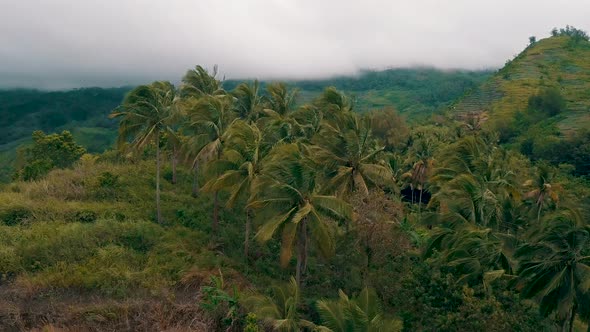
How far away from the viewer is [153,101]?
24703 mm

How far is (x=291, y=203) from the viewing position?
720 inches

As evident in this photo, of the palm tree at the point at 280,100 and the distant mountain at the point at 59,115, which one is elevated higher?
the palm tree at the point at 280,100

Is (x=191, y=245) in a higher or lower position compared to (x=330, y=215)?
lower

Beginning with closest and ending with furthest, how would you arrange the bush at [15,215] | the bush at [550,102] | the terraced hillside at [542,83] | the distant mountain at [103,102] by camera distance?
the bush at [15,215] < the bush at [550,102] < the terraced hillside at [542,83] < the distant mountain at [103,102]

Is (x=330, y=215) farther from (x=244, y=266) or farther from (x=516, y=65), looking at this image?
(x=516, y=65)

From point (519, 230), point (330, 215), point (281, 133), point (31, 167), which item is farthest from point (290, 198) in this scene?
point (31, 167)

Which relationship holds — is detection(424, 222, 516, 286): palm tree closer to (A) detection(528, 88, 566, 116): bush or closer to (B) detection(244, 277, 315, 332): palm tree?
(B) detection(244, 277, 315, 332): palm tree

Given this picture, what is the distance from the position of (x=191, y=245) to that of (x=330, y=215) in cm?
855

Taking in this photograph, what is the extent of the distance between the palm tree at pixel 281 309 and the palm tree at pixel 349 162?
6.14 metres

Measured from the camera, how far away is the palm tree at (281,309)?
16.4m

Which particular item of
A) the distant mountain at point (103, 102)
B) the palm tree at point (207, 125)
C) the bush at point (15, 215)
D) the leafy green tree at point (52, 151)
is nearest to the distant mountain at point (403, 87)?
the distant mountain at point (103, 102)

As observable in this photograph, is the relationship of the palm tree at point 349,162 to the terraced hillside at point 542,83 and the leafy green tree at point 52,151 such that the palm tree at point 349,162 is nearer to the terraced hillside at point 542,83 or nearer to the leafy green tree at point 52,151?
the leafy green tree at point 52,151

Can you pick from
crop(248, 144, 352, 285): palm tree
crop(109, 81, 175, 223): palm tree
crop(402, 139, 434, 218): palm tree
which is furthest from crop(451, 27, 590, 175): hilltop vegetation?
crop(109, 81, 175, 223): palm tree

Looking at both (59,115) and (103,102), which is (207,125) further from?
(103,102)
